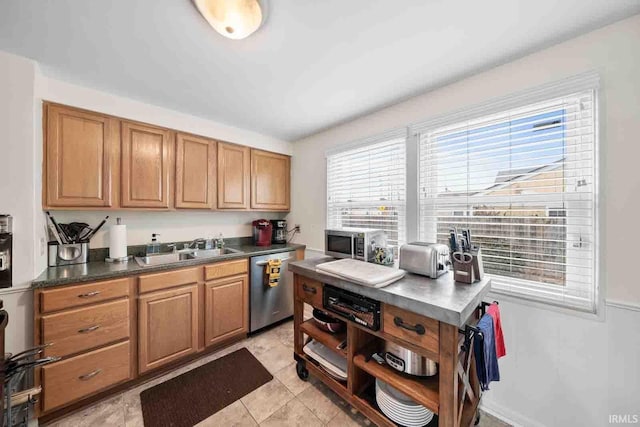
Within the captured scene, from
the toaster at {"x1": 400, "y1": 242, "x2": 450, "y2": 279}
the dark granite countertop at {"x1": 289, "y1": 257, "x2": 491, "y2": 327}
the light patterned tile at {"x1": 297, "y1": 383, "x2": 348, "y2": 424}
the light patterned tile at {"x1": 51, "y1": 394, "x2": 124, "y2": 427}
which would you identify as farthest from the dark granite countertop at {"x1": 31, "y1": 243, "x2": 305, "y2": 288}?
the toaster at {"x1": 400, "y1": 242, "x2": 450, "y2": 279}

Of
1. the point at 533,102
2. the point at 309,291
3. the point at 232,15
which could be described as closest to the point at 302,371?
the point at 309,291

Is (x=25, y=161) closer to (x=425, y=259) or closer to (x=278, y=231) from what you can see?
(x=278, y=231)

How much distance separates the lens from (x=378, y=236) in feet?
6.15

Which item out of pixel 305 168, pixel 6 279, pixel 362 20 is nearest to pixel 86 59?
pixel 6 279

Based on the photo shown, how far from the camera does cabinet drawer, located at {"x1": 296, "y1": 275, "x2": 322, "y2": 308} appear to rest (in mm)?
1631

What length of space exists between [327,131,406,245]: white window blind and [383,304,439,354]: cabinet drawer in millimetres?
994

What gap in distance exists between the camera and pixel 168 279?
191 cm

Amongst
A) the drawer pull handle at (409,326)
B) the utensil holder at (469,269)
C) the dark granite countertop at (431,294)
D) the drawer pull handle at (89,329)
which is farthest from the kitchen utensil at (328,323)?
the drawer pull handle at (89,329)

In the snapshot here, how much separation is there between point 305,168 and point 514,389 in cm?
280

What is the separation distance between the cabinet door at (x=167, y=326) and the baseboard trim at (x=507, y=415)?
7.70 feet

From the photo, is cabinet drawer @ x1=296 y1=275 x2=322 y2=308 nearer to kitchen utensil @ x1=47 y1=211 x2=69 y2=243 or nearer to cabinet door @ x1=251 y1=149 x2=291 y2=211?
cabinet door @ x1=251 y1=149 x2=291 y2=211

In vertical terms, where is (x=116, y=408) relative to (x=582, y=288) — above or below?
below

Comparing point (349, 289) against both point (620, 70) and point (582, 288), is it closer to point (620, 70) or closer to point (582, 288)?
point (582, 288)

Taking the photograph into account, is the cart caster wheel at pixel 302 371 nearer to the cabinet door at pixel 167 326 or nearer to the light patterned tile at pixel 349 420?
the light patterned tile at pixel 349 420
